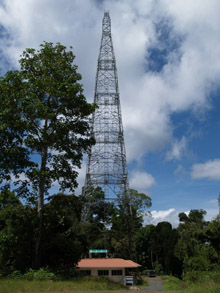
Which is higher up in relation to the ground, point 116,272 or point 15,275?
point 15,275

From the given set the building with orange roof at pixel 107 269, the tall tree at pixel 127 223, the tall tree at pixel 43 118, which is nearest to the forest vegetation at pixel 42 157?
the tall tree at pixel 43 118

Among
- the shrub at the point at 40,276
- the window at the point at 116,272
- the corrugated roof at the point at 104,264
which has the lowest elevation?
the window at the point at 116,272

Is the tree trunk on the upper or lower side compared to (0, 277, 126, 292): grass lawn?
upper

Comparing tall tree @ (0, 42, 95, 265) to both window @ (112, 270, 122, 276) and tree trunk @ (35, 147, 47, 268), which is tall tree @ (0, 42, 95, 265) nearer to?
tree trunk @ (35, 147, 47, 268)

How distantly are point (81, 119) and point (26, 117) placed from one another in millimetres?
2862

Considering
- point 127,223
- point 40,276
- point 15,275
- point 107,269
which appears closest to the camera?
point 40,276

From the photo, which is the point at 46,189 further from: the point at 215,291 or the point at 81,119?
the point at 215,291

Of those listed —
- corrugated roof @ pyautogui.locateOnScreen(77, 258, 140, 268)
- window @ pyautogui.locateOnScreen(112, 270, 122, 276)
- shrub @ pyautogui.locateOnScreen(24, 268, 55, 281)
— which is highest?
corrugated roof @ pyautogui.locateOnScreen(77, 258, 140, 268)

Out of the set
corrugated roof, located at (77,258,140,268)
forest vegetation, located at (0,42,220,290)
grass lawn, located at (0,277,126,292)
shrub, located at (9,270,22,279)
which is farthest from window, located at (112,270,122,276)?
grass lawn, located at (0,277,126,292)

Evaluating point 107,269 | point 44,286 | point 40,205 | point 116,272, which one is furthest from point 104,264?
point 44,286

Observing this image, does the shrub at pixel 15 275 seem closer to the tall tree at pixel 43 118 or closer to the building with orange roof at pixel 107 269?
the tall tree at pixel 43 118

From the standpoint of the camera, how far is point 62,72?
1481 cm

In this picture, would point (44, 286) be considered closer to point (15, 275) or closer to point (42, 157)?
point (15, 275)

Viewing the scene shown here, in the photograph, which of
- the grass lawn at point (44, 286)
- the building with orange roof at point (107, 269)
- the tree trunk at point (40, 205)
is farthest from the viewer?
the building with orange roof at point (107, 269)
